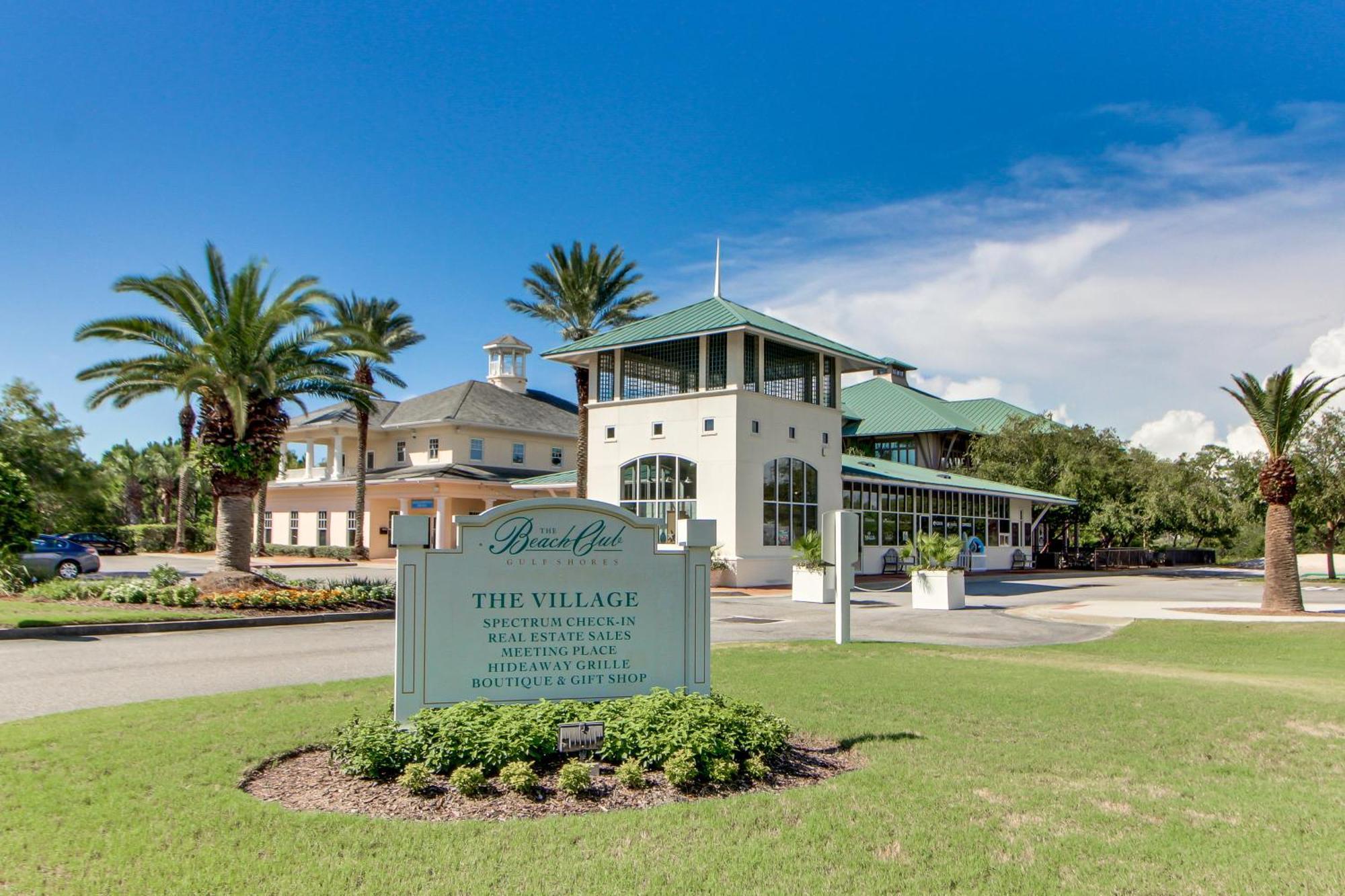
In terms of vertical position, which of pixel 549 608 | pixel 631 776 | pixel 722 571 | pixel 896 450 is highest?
pixel 896 450

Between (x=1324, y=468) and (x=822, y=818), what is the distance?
42.3 m

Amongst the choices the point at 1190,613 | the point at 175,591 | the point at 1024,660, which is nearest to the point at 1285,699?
the point at 1024,660

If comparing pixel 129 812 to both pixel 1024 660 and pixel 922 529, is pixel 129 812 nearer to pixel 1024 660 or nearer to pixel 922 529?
pixel 1024 660

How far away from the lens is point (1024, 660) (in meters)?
13.0

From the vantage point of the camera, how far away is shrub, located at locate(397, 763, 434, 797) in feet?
19.2

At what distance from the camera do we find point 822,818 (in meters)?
5.44

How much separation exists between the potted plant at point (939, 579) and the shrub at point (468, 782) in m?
18.8

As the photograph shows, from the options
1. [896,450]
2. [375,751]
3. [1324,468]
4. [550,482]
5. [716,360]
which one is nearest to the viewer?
[375,751]

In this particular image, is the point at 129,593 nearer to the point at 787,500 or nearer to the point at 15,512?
the point at 15,512

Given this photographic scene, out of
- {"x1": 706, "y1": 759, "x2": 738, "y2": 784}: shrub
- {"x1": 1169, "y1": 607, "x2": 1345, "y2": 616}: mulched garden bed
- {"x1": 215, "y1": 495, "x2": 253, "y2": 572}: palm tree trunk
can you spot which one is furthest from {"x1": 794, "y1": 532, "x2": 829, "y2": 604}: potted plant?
{"x1": 706, "y1": 759, "x2": 738, "y2": 784}: shrub

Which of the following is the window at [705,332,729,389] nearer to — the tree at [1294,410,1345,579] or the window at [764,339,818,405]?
the window at [764,339,818,405]

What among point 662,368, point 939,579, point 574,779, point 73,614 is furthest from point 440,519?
point 574,779

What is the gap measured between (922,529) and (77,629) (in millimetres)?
33279

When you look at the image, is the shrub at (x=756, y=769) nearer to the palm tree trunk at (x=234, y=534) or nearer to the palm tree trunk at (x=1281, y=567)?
the palm tree trunk at (x=234, y=534)
